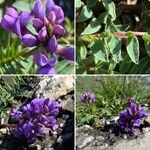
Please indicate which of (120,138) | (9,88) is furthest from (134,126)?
(9,88)

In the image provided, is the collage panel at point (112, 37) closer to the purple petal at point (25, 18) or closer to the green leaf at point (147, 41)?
the green leaf at point (147, 41)

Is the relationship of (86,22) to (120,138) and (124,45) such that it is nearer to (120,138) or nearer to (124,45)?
(124,45)

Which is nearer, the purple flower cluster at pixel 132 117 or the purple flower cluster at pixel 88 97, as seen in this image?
the purple flower cluster at pixel 88 97

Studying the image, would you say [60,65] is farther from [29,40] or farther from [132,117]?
[132,117]

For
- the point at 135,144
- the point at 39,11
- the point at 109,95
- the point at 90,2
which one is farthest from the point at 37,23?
the point at 135,144

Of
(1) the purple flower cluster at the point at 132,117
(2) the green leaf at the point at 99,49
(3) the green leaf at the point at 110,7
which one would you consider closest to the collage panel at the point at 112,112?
(1) the purple flower cluster at the point at 132,117
